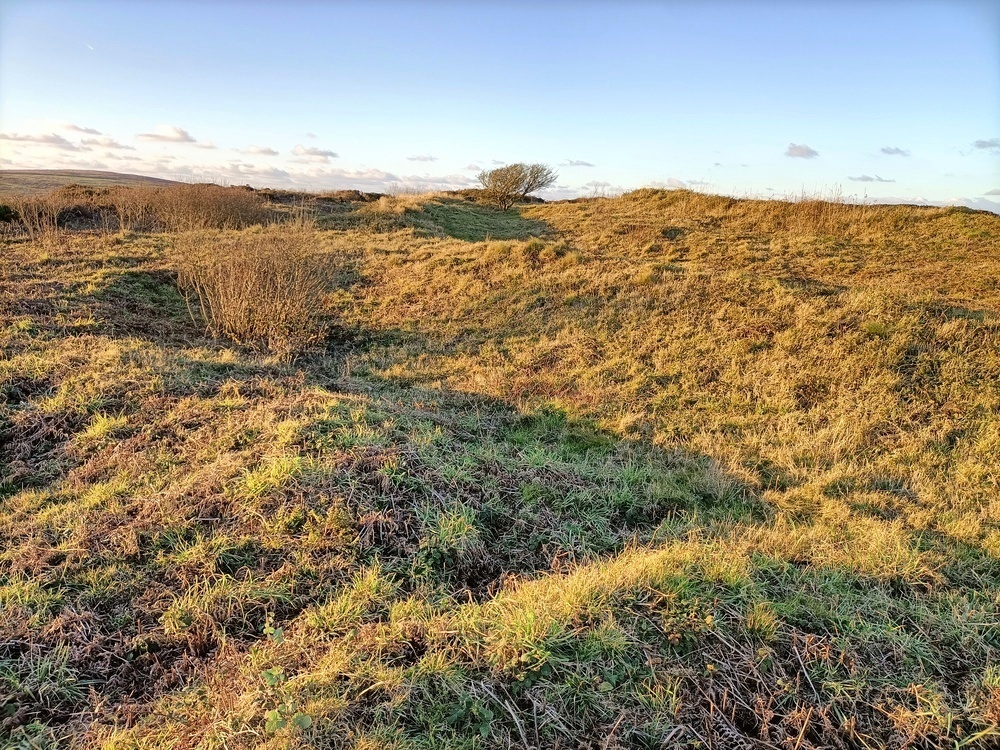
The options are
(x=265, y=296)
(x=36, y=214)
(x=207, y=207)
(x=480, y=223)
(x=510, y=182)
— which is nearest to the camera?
(x=265, y=296)

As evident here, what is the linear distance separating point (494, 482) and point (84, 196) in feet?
85.0

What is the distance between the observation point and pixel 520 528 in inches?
145

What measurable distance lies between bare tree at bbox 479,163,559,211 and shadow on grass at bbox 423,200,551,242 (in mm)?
3859

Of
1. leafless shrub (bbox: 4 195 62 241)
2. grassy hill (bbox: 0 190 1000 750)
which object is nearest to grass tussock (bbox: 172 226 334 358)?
grassy hill (bbox: 0 190 1000 750)

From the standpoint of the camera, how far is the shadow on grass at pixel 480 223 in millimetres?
20578

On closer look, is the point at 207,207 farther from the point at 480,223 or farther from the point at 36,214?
the point at 480,223

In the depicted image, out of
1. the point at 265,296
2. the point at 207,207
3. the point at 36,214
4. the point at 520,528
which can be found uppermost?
the point at 207,207

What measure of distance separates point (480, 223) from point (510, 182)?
10.5 metres

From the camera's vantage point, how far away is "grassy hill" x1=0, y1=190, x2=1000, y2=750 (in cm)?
227

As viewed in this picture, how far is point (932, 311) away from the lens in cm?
760

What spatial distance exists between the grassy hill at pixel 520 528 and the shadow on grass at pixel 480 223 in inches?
480

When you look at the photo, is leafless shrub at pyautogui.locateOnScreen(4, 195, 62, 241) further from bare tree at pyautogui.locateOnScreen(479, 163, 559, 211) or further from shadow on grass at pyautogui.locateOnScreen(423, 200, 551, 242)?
bare tree at pyautogui.locateOnScreen(479, 163, 559, 211)

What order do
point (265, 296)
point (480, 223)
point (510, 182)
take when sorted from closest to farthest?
point (265, 296) → point (480, 223) → point (510, 182)

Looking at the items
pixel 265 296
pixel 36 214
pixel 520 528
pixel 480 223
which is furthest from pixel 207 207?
pixel 520 528
